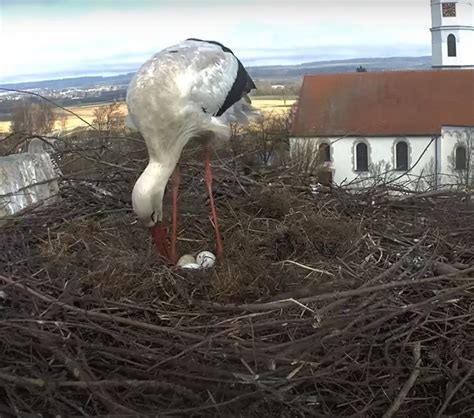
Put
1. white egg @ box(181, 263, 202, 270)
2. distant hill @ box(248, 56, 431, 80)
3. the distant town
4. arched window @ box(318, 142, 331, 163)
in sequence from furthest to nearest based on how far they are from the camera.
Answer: distant hill @ box(248, 56, 431, 80) → arched window @ box(318, 142, 331, 163) → the distant town → white egg @ box(181, 263, 202, 270)

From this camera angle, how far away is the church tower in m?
26.2

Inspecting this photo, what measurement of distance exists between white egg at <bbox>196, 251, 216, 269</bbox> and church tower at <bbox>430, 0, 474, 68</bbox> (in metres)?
25.5

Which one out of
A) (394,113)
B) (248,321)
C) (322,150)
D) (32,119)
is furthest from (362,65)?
(248,321)

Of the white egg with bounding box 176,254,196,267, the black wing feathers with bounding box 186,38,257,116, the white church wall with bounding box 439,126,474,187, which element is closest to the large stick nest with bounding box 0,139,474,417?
the white egg with bounding box 176,254,196,267

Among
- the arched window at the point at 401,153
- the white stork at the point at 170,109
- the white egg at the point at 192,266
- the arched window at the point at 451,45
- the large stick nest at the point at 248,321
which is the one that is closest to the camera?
the large stick nest at the point at 248,321

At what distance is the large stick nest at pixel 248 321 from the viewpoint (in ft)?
5.33

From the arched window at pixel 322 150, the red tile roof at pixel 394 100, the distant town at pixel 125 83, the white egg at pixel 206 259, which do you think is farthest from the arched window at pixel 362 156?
the white egg at pixel 206 259

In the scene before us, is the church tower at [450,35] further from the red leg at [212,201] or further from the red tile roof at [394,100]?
the red leg at [212,201]

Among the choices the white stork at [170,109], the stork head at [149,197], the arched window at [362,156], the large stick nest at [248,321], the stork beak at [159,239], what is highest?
the white stork at [170,109]

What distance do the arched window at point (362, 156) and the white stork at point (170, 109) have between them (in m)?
18.3

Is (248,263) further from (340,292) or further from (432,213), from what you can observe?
(432,213)

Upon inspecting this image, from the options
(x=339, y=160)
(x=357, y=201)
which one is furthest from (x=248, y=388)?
(x=339, y=160)

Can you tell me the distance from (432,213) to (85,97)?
309 cm

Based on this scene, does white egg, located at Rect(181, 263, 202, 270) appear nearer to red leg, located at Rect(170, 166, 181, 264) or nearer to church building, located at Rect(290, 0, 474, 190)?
red leg, located at Rect(170, 166, 181, 264)
